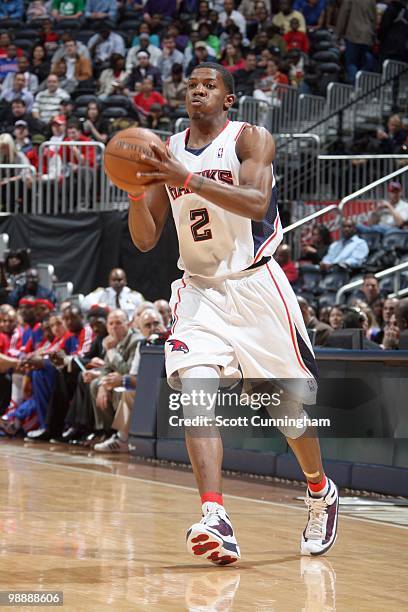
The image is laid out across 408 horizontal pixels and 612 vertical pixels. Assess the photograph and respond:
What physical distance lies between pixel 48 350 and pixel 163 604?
27.6 feet

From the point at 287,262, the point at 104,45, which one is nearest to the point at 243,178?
the point at 287,262

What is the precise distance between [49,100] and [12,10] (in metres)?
4.43

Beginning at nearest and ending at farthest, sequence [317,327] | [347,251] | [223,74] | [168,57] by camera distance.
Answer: [223,74]
[317,327]
[347,251]
[168,57]

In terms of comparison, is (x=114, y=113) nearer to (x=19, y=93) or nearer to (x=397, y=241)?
(x=19, y=93)

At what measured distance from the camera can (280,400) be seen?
532 centimetres

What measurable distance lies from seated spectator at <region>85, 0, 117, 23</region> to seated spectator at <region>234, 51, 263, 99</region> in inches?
157

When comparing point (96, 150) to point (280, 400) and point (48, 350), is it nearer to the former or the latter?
point (48, 350)

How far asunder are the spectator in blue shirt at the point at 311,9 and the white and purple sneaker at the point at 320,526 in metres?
15.7

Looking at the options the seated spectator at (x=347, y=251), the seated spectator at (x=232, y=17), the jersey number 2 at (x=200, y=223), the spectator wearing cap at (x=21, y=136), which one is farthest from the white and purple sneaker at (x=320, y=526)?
the seated spectator at (x=232, y=17)

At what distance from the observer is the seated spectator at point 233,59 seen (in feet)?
62.2

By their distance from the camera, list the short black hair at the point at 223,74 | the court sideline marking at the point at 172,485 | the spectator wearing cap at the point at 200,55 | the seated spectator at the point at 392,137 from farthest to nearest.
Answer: the spectator wearing cap at the point at 200,55 < the seated spectator at the point at 392,137 < the court sideline marking at the point at 172,485 < the short black hair at the point at 223,74

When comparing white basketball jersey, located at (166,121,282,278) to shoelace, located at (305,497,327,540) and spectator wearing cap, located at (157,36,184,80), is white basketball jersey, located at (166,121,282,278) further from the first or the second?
spectator wearing cap, located at (157,36,184,80)

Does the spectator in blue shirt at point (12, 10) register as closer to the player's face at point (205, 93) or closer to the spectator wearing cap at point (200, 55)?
the spectator wearing cap at point (200, 55)

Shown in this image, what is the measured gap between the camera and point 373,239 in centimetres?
1412
